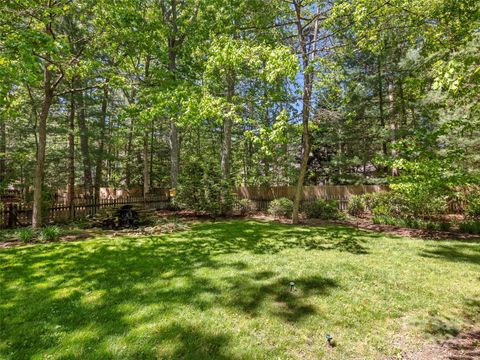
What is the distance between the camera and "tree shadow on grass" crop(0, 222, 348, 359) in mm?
3330

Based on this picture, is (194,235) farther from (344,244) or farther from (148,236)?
(344,244)

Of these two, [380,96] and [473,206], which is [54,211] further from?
[380,96]

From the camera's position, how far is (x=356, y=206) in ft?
47.4

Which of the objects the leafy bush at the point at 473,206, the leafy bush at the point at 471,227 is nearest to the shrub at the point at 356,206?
the leafy bush at the point at 473,206

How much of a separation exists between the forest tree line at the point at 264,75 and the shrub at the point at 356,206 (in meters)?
2.95

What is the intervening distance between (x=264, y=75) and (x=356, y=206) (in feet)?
30.6

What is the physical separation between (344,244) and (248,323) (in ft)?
17.1

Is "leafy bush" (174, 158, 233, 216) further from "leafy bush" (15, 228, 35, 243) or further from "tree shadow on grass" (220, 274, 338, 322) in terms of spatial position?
"tree shadow on grass" (220, 274, 338, 322)

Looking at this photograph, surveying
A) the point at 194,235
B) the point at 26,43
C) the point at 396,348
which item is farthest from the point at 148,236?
the point at 396,348

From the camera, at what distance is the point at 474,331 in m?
3.89

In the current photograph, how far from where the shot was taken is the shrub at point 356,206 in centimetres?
1435

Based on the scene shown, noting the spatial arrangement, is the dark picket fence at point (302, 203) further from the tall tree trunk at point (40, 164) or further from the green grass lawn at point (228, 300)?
the tall tree trunk at point (40, 164)

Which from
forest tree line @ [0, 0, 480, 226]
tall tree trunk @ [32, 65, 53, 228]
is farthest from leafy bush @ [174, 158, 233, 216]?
tall tree trunk @ [32, 65, 53, 228]

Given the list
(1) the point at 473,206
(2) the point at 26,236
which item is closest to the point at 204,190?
(2) the point at 26,236
